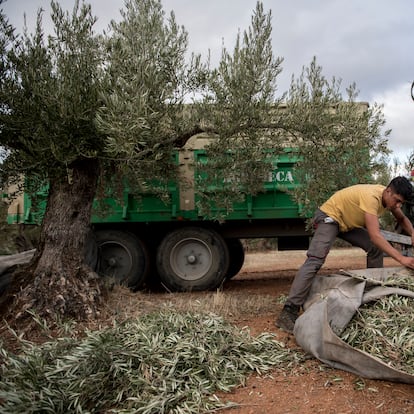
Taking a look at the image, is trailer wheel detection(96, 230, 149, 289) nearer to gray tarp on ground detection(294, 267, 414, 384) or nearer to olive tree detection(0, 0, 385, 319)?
olive tree detection(0, 0, 385, 319)

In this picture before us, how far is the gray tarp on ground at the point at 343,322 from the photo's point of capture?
10.7 feet

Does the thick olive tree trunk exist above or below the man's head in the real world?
below

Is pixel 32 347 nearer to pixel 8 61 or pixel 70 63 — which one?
pixel 70 63

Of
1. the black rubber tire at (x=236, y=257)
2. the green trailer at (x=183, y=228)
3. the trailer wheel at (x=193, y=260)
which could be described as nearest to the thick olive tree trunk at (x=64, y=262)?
the green trailer at (x=183, y=228)

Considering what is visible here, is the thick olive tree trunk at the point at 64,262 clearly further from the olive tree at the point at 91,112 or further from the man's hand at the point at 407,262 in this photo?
the man's hand at the point at 407,262

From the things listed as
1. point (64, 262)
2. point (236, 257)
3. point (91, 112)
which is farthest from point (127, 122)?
point (236, 257)

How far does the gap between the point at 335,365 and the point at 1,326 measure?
3487 mm

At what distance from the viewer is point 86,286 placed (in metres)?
5.57

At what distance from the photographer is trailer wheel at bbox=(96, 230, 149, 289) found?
804 centimetres

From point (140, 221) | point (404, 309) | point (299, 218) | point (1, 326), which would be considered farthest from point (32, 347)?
point (299, 218)

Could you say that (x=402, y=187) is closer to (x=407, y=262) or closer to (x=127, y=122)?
(x=407, y=262)

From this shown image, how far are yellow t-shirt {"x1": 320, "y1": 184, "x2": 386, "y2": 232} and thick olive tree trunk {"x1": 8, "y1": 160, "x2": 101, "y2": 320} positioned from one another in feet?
9.14

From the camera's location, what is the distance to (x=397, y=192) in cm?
436

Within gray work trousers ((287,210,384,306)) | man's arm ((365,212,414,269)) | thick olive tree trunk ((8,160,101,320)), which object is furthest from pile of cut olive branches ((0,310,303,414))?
thick olive tree trunk ((8,160,101,320))
